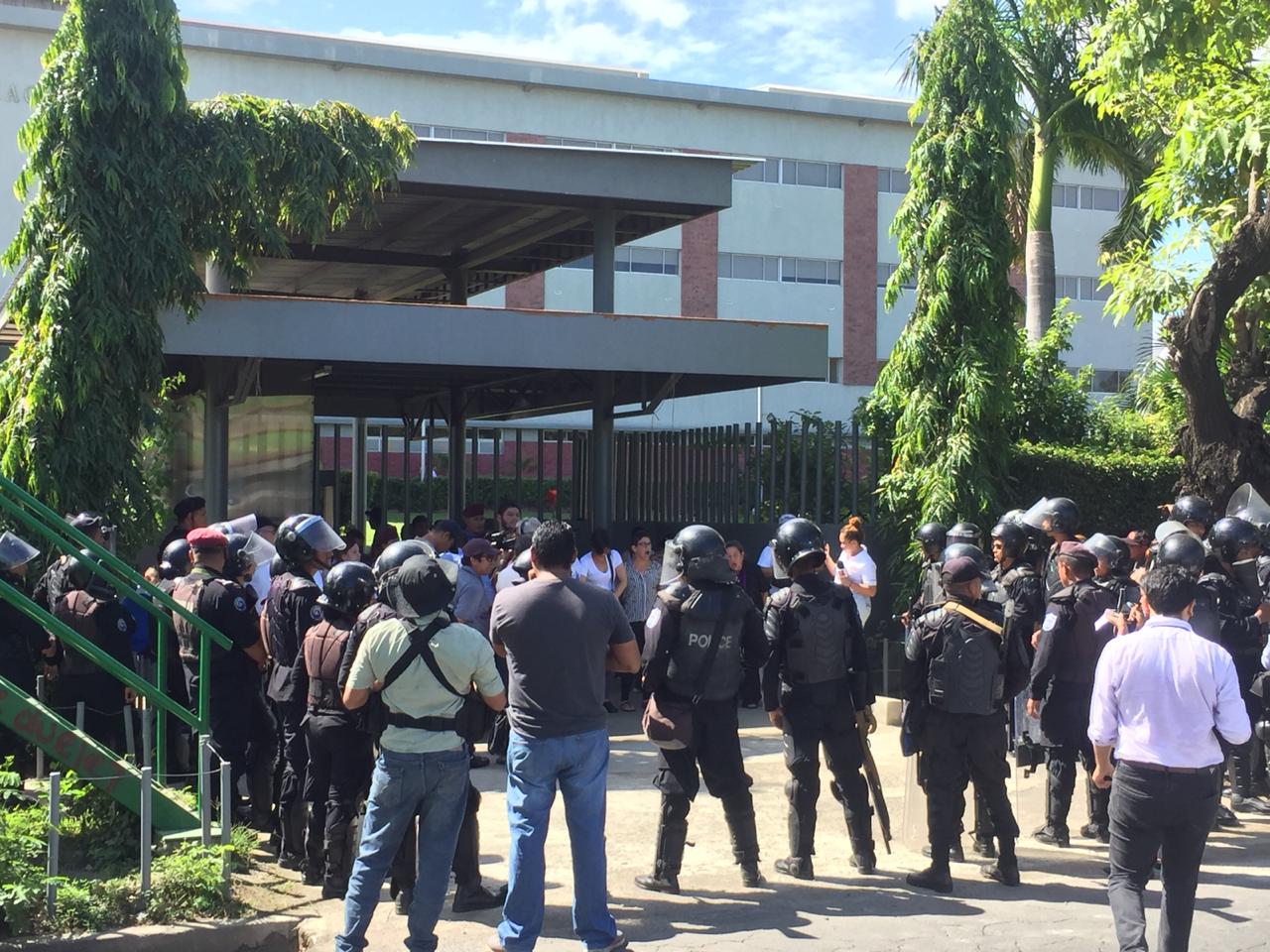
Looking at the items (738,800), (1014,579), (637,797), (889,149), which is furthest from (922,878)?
(889,149)

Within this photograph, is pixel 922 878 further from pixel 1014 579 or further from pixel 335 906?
pixel 335 906

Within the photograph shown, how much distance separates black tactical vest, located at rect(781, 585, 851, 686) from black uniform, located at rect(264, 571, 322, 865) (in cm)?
246

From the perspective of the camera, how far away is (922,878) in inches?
286

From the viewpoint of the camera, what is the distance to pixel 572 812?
6090 mm

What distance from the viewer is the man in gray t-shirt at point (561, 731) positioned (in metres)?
6.03

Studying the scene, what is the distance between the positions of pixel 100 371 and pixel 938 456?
8.27 meters

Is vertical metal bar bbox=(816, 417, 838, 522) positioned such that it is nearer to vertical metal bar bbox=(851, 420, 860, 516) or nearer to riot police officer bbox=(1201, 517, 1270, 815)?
vertical metal bar bbox=(851, 420, 860, 516)

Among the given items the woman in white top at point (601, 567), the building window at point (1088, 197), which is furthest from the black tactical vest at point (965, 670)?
the building window at point (1088, 197)

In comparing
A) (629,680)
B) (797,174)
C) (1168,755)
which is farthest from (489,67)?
(1168,755)

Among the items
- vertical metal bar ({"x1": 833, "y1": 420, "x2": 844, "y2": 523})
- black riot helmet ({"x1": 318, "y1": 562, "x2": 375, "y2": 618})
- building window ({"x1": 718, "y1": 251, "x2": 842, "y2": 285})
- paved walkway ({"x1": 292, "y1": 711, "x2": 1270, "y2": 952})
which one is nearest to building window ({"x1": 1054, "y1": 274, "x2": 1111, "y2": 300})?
building window ({"x1": 718, "y1": 251, "x2": 842, "y2": 285})

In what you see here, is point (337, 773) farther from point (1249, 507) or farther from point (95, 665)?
point (1249, 507)

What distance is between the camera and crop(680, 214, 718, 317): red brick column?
3928cm

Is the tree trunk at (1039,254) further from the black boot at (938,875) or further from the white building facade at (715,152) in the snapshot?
the black boot at (938,875)

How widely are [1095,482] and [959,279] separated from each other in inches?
104
